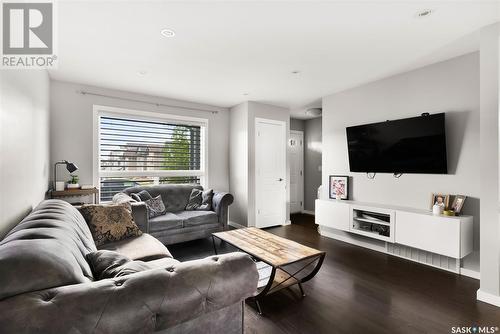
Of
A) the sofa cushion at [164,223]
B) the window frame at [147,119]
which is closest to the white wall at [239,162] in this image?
the window frame at [147,119]

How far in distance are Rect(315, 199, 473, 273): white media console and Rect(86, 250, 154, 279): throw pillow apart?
9.67 feet

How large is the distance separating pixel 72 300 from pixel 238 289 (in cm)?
65

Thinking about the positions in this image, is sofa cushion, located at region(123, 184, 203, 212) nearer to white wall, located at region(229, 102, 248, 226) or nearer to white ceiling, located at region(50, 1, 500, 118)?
white wall, located at region(229, 102, 248, 226)

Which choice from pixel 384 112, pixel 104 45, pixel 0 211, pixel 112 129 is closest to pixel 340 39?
pixel 384 112

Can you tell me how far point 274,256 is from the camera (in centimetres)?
213

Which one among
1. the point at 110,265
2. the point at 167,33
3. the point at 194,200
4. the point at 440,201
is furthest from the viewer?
the point at 194,200

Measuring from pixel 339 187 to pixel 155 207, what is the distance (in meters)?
2.94

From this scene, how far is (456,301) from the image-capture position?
2186mm

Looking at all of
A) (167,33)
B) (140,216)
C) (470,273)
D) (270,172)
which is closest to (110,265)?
(140,216)

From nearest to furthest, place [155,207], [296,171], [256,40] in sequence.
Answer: [256,40] → [155,207] → [296,171]

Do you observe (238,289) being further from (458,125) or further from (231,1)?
(458,125)

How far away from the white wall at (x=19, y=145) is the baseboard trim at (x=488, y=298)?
3.69 m

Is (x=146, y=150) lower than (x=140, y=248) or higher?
higher

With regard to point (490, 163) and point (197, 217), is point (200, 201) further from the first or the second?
point (490, 163)
